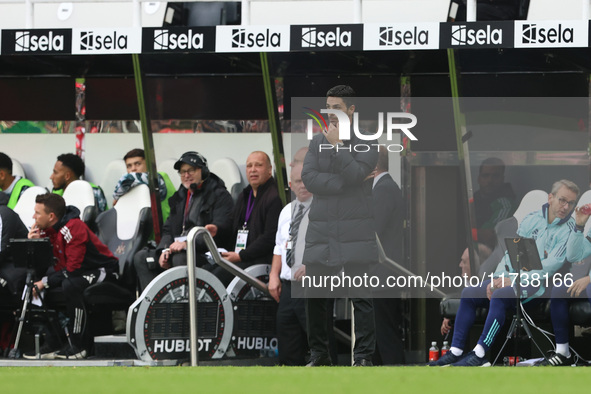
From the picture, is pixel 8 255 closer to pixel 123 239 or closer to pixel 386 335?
pixel 123 239

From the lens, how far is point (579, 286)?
921 centimetres

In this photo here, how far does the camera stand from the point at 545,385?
5.89 metres

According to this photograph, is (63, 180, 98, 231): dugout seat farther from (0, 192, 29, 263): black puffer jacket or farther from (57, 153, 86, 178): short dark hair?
(0, 192, 29, 263): black puffer jacket

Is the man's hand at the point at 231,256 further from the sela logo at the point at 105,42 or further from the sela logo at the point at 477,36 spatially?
the sela logo at the point at 477,36

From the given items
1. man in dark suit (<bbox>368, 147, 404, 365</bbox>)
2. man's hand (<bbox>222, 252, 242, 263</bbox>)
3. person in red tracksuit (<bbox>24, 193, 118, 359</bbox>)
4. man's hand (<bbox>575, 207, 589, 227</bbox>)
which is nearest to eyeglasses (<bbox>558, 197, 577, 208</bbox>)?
man's hand (<bbox>575, 207, 589, 227</bbox>)

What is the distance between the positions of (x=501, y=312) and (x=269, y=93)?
9.93ft

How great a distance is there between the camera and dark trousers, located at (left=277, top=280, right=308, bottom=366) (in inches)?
385

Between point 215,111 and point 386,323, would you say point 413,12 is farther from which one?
point 386,323

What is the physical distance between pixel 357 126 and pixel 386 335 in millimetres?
1810

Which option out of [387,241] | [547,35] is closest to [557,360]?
[387,241]

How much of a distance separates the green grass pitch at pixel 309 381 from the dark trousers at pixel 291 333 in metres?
2.41

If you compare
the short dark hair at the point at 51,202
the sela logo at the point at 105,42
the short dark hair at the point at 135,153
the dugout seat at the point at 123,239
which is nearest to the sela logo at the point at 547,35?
the sela logo at the point at 105,42

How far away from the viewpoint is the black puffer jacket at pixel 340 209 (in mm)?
8742

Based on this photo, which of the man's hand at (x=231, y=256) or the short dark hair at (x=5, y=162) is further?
the short dark hair at (x=5, y=162)
